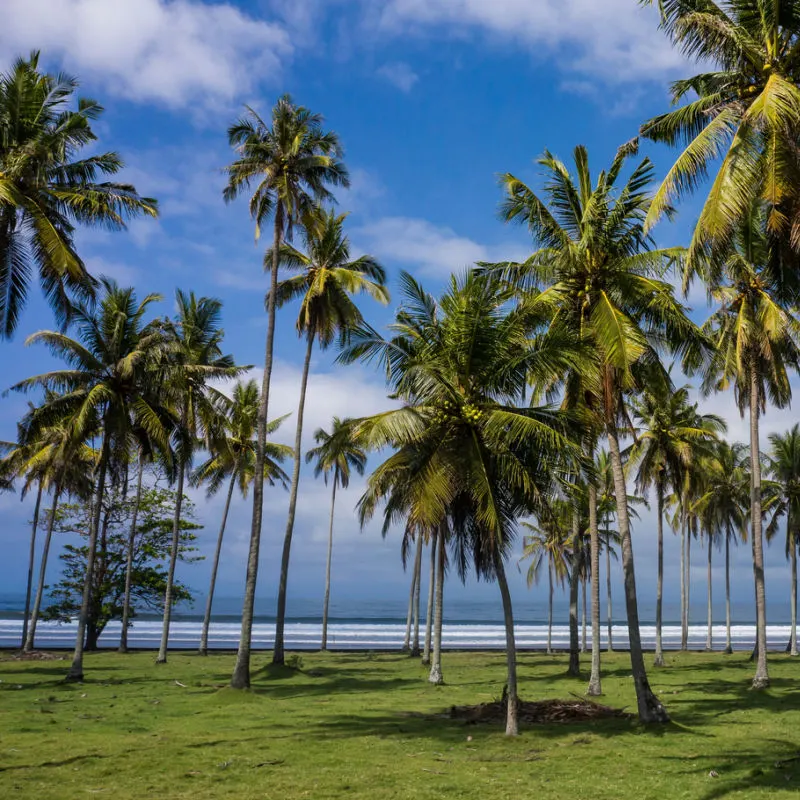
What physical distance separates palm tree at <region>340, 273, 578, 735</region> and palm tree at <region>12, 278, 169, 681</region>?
10.8 metres

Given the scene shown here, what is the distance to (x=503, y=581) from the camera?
14.1 meters

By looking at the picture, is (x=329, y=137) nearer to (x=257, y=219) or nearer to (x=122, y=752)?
(x=257, y=219)

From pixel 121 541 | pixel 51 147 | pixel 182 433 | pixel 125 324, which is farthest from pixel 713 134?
pixel 121 541

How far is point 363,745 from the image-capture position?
13172mm

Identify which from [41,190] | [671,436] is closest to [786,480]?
[671,436]

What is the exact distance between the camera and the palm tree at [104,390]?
2241 centimetres

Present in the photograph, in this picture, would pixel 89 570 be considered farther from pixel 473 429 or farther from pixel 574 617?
pixel 574 617

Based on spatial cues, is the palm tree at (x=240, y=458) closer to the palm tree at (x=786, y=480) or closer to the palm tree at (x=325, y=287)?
the palm tree at (x=325, y=287)

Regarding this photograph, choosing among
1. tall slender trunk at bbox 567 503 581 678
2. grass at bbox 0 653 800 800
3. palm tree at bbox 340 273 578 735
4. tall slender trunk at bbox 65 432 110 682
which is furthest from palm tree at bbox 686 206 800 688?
tall slender trunk at bbox 65 432 110 682

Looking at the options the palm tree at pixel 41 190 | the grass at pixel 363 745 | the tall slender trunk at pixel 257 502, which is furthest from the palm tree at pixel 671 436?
the palm tree at pixel 41 190

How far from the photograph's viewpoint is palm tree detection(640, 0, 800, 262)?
9.94 meters

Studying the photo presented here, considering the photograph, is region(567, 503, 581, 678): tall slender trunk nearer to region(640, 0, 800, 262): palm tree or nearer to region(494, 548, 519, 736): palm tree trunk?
region(494, 548, 519, 736): palm tree trunk

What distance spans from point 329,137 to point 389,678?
717 inches

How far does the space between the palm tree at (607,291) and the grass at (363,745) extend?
2541 millimetres
